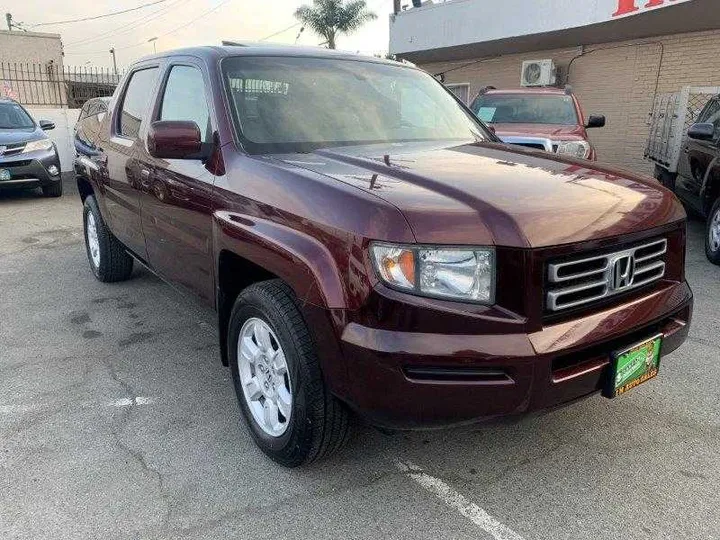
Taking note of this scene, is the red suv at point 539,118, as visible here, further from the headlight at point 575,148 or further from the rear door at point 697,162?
the rear door at point 697,162

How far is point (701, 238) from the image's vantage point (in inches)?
285

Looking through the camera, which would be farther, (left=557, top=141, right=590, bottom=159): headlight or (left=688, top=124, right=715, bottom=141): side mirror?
(left=557, top=141, right=590, bottom=159): headlight

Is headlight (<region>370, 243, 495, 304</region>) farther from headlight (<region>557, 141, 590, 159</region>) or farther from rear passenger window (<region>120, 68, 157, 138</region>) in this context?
headlight (<region>557, 141, 590, 159</region>)

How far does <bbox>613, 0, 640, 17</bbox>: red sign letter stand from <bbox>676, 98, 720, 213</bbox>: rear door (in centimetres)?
368

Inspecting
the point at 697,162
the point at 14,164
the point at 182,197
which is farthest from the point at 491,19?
the point at 182,197

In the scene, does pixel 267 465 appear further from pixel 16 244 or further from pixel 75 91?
pixel 75 91

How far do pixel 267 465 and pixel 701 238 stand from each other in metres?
6.55

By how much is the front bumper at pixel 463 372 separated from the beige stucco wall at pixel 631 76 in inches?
454

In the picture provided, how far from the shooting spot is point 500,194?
88.9 inches

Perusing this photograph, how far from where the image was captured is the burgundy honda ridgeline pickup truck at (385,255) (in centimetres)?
204

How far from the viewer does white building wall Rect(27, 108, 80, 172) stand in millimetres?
13695

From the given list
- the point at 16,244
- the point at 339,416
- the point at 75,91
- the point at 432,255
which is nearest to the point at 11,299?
the point at 16,244

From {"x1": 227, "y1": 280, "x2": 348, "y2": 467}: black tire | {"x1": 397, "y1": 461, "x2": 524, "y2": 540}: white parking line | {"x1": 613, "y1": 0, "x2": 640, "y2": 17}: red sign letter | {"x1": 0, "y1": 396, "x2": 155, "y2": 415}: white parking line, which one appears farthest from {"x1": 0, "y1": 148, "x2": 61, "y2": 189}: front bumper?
{"x1": 613, "y1": 0, "x2": 640, "y2": 17}: red sign letter

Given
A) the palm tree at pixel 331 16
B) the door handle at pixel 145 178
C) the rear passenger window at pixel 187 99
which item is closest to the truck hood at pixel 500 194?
the rear passenger window at pixel 187 99
